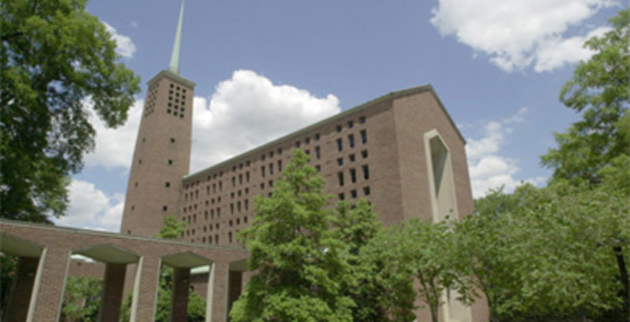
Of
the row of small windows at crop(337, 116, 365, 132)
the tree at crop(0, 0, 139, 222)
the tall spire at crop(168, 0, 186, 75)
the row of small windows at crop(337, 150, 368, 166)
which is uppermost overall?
the tall spire at crop(168, 0, 186, 75)

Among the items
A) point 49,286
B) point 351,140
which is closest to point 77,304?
point 49,286

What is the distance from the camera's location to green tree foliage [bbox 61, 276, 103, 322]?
120ft

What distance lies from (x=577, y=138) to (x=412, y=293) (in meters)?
16.4

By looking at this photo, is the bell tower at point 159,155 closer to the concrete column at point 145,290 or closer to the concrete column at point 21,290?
the concrete column at point 21,290

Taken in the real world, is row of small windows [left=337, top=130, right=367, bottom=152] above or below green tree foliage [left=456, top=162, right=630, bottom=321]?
above

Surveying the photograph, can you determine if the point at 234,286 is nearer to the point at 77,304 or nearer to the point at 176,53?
the point at 77,304

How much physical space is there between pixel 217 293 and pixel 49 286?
9333mm

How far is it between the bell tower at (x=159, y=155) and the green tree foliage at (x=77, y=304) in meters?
14.6

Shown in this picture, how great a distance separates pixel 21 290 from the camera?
2178cm

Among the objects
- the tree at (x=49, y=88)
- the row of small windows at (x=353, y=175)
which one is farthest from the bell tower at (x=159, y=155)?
the tree at (x=49, y=88)

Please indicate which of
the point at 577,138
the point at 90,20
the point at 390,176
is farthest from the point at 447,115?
the point at 90,20

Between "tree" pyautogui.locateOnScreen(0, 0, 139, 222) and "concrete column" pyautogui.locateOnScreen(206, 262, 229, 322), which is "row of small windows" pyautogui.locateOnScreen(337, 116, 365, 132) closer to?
"concrete column" pyautogui.locateOnScreen(206, 262, 229, 322)

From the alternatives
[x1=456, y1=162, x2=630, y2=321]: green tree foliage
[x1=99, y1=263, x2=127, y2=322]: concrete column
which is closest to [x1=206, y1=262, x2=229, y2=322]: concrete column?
[x1=99, y1=263, x2=127, y2=322]: concrete column

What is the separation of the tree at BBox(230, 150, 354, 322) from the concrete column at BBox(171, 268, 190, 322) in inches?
388
